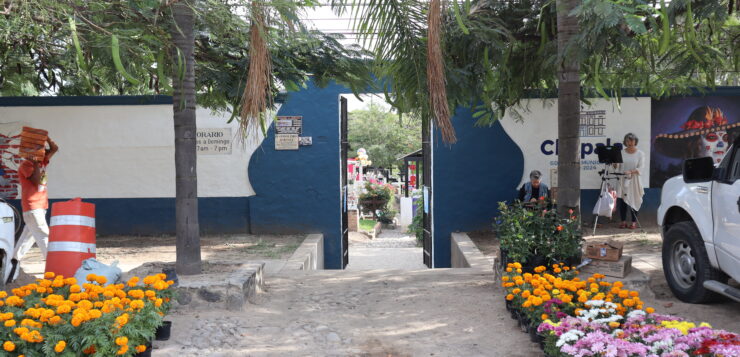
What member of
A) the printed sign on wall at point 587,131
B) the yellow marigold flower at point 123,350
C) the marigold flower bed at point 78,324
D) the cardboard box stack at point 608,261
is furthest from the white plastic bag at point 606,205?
the yellow marigold flower at point 123,350

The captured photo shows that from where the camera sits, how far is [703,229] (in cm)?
513

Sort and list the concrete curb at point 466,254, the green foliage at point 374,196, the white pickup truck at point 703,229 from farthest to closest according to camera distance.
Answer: the green foliage at point 374,196 → the concrete curb at point 466,254 → the white pickup truck at point 703,229

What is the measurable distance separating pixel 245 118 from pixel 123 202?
7793mm

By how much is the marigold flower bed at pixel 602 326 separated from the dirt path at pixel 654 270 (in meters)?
1.01

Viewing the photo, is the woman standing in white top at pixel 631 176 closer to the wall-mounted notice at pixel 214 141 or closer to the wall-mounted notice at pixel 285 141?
the wall-mounted notice at pixel 285 141

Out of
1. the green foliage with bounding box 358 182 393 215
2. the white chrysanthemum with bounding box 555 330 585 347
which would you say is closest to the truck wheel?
the white chrysanthemum with bounding box 555 330 585 347

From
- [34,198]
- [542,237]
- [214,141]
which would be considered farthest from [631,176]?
[34,198]

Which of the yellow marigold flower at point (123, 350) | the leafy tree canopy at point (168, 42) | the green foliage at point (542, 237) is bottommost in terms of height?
the yellow marigold flower at point (123, 350)

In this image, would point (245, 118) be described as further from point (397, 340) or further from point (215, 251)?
point (215, 251)

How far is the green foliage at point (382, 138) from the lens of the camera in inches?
1401

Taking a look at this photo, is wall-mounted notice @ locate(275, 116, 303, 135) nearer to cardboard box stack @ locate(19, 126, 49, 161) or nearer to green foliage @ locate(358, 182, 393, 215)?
cardboard box stack @ locate(19, 126, 49, 161)

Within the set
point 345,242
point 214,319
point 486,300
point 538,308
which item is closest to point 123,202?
point 345,242

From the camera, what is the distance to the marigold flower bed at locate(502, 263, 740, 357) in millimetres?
3068

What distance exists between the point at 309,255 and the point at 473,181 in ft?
12.1
